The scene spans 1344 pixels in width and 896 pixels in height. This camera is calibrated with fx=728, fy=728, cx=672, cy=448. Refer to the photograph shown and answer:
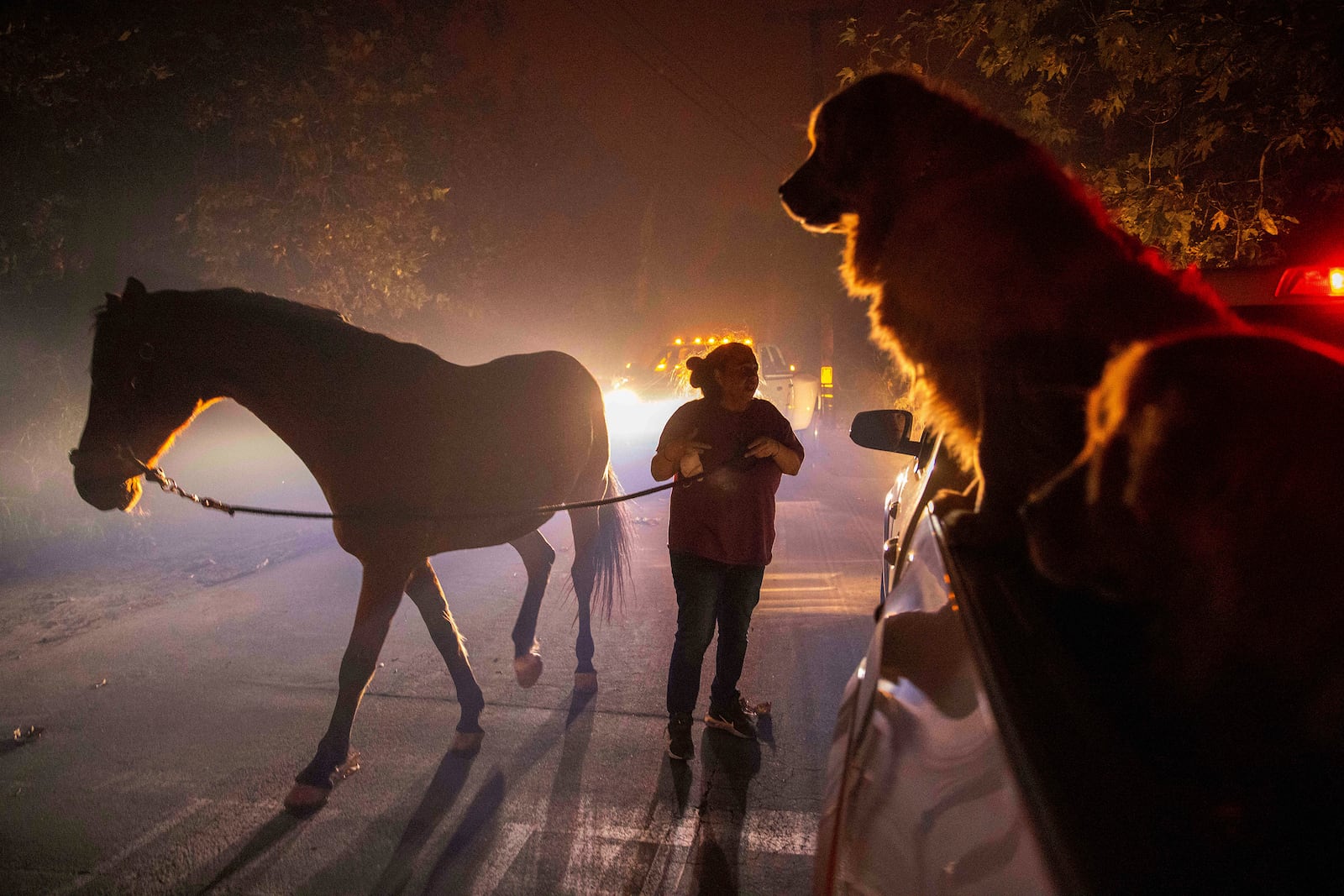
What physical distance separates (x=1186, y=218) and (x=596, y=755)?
23.0 ft

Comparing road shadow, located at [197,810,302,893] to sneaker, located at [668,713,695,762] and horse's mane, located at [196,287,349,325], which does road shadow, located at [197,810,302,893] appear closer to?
sneaker, located at [668,713,695,762]

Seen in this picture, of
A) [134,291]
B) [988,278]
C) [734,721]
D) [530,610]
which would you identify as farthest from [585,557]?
[988,278]

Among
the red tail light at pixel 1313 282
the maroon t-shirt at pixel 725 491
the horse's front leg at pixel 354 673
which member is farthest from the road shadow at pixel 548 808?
the red tail light at pixel 1313 282

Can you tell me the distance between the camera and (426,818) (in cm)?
330

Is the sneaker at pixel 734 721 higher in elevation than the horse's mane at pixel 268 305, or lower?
lower

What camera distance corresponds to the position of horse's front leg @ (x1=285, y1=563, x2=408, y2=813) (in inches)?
135

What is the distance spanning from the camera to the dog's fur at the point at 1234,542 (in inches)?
35.4

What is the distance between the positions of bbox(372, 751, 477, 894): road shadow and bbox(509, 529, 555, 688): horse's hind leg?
2.54ft

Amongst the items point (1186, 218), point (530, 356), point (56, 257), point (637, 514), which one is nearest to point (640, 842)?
point (530, 356)

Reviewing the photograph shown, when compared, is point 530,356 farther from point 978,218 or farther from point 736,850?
point 978,218

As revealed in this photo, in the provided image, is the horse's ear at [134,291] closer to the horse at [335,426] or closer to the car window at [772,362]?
the horse at [335,426]

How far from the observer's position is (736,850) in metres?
2.98

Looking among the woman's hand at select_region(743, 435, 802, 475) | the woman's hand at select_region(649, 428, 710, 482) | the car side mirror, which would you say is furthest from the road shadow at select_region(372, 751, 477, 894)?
the car side mirror

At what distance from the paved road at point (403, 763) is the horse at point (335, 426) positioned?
1.10ft
